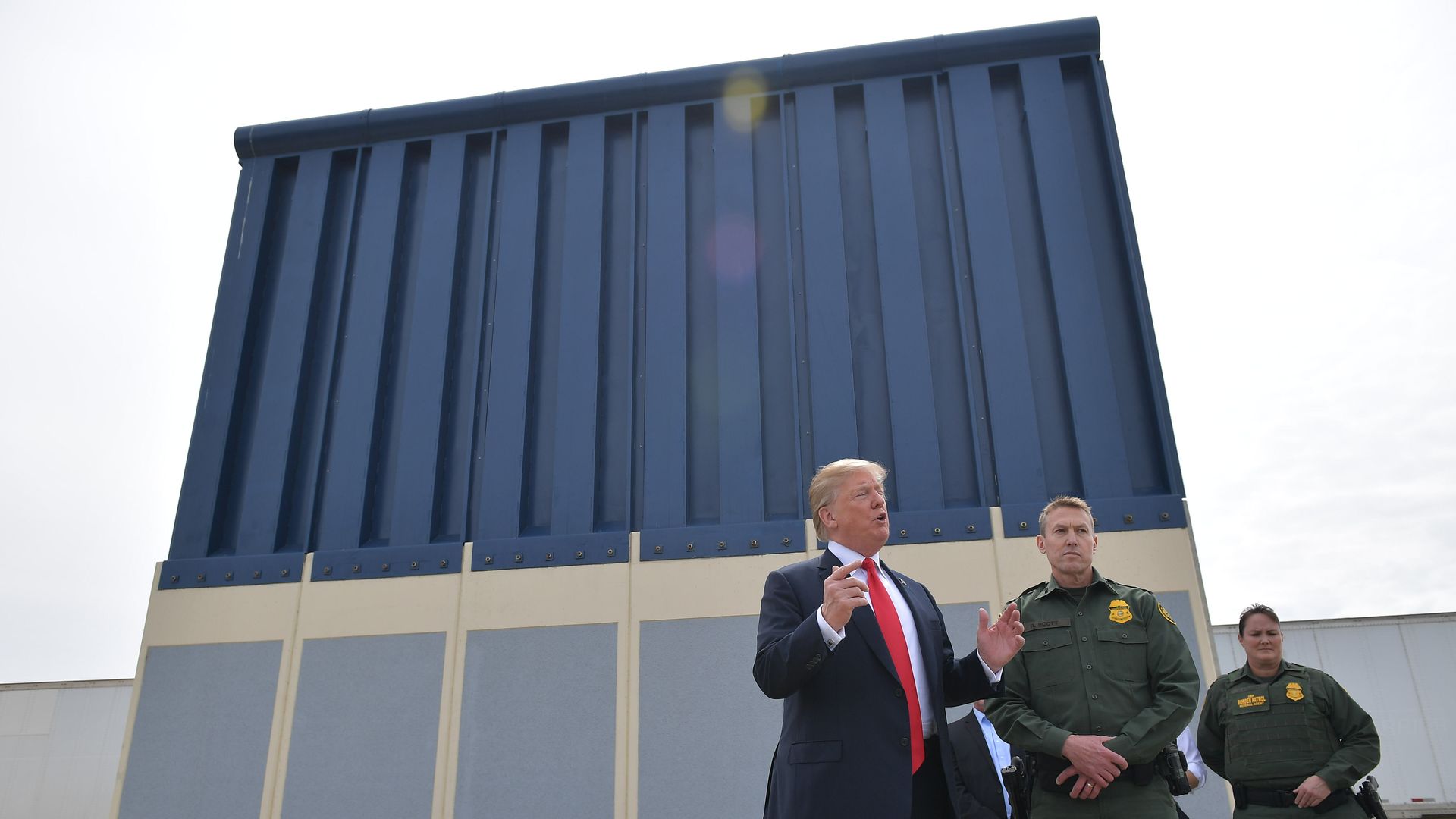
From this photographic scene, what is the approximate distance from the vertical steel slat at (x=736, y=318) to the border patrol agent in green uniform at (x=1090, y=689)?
96.4 inches

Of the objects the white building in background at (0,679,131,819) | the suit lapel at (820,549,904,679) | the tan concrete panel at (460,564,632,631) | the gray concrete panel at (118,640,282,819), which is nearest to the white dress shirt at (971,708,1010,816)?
the suit lapel at (820,549,904,679)

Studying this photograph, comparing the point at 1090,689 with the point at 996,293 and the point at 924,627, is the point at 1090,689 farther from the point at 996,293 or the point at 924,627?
the point at 996,293

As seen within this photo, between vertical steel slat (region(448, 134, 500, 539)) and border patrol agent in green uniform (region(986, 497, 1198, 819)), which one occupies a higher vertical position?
vertical steel slat (region(448, 134, 500, 539))

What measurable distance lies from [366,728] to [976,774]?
3461 millimetres

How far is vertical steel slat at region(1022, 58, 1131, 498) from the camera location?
205 inches

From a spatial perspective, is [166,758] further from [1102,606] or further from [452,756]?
[1102,606]

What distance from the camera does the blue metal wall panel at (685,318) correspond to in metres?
5.44

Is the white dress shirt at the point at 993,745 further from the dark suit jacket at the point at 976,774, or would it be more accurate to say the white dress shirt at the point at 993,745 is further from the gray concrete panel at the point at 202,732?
the gray concrete panel at the point at 202,732

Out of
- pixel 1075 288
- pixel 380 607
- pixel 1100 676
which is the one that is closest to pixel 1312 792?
pixel 1100 676

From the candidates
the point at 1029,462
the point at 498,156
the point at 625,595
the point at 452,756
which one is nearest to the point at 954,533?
the point at 1029,462

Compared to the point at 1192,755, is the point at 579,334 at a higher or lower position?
higher

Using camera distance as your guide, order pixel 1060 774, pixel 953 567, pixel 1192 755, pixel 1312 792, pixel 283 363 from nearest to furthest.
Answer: pixel 1060 774
pixel 1312 792
pixel 1192 755
pixel 953 567
pixel 283 363

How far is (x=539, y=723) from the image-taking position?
5094 millimetres

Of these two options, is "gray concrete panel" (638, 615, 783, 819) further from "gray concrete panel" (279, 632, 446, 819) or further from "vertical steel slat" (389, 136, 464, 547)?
"vertical steel slat" (389, 136, 464, 547)
